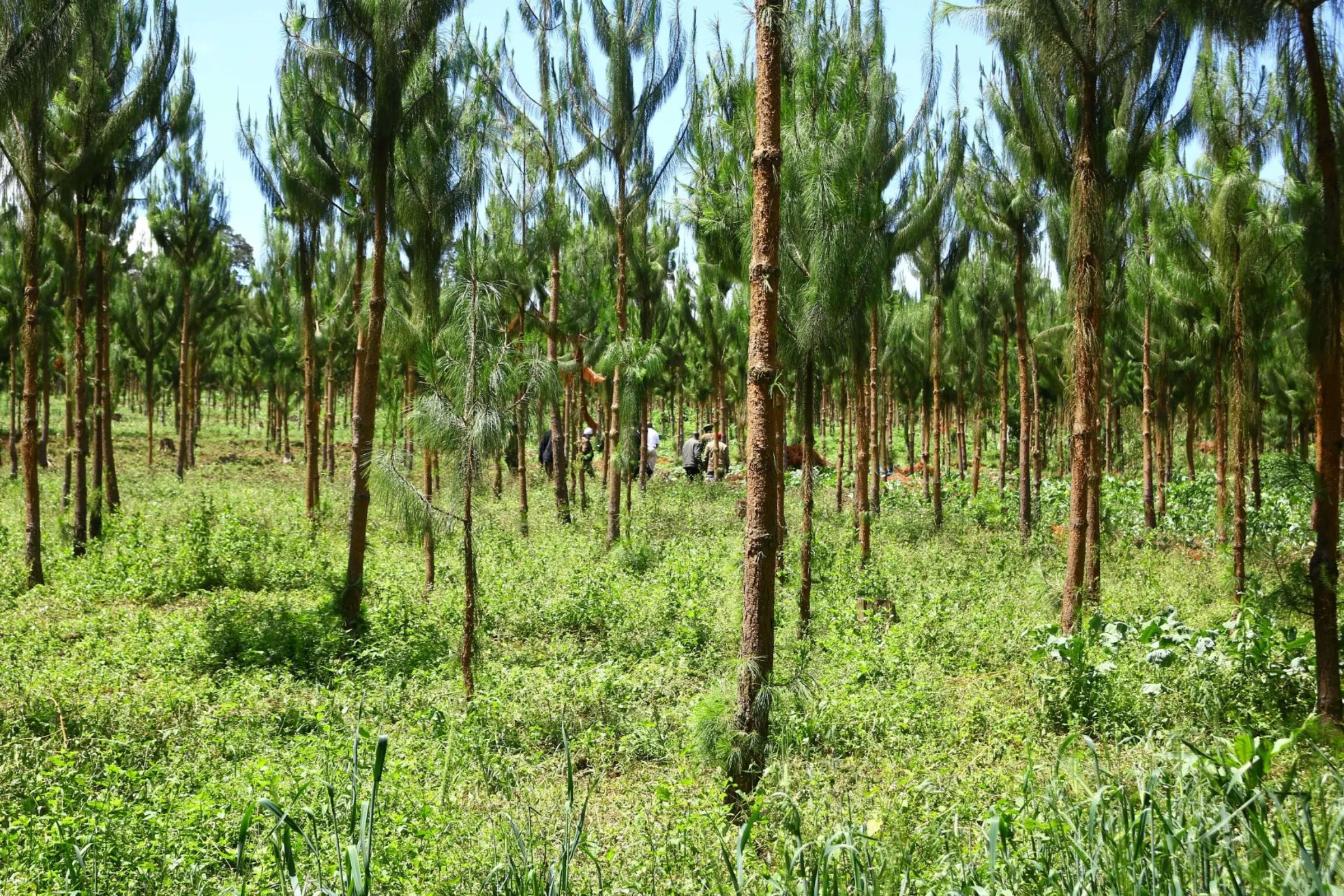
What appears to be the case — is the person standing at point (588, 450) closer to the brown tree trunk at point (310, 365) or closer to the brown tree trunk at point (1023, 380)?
the brown tree trunk at point (310, 365)

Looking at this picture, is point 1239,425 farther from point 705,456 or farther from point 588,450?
point 705,456

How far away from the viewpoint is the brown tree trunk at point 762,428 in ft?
14.8

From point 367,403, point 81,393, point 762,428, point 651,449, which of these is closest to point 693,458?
point 651,449

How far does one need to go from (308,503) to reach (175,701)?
784cm

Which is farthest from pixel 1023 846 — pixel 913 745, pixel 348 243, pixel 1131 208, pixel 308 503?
pixel 348 243

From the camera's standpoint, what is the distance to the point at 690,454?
23.7m

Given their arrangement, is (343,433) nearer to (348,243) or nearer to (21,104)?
(348,243)

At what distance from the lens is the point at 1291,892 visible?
227cm

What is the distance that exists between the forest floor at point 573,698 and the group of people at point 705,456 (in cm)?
1004

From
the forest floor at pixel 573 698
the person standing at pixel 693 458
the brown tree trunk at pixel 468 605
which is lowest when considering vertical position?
the forest floor at pixel 573 698

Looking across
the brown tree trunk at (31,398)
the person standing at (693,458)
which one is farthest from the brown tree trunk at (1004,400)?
the brown tree trunk at (31,398)

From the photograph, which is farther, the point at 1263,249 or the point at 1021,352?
the point at 1021,352

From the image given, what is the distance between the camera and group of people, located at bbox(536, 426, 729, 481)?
2092 cm

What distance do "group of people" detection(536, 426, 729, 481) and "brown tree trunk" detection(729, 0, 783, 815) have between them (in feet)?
46.5
